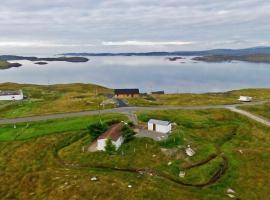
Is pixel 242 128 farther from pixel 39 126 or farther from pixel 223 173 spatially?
pixel 39 126

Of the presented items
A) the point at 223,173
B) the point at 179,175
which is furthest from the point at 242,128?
the point at 179,175

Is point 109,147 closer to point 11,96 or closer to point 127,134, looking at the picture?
point 127,134

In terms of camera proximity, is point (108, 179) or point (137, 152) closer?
point (108, 179)

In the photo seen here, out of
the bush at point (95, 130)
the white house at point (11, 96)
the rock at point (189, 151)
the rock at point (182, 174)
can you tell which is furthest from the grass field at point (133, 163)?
the white house at point (11, 96)

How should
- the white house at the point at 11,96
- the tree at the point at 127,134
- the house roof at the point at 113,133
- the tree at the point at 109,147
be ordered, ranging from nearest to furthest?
the tree at the point at 109,147
the house roof at the point at 113,133
the tree at the point at 127,134
the white house at the point at 11,96

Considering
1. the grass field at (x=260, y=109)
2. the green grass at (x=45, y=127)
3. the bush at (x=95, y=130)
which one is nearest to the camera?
the bush at (x=95, y=130)

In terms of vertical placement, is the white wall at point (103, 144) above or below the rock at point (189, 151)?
above

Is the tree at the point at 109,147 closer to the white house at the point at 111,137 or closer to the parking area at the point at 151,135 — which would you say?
the white house at the point at 111,137
